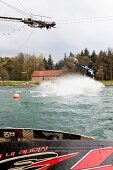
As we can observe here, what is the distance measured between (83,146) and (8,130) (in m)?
4.11

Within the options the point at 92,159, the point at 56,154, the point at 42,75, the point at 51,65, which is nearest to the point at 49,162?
the point at 56,154

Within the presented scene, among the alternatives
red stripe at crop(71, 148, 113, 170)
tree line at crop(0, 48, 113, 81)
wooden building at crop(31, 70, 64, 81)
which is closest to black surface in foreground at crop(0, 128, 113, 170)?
red stripe at crop(71, 148, 113, 170)

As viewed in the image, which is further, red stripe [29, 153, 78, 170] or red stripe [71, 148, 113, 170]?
red stripe [71, 148, 113, 170]

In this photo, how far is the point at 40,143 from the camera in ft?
36.6

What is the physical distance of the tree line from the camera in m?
133

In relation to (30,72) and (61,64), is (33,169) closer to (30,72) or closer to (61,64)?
(30,72)

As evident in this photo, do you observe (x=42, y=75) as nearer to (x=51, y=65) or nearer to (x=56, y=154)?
(x=51, y=65)

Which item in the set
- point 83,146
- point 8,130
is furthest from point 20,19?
point 83,146

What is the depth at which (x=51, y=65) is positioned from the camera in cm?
17412

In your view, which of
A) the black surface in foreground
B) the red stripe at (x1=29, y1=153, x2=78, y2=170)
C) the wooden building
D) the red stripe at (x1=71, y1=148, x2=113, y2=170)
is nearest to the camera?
the black surface in foreground

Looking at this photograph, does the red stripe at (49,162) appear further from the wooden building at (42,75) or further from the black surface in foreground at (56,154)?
the wooden building at (42,75)

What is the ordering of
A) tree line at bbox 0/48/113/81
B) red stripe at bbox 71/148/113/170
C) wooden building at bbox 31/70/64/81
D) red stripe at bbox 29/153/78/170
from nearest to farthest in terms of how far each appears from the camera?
red stripe at bbox 29/153/78/170 < red stripe at bbox 71/148/113/170 < tree line at bbox 0/48/113/81 < wooden building at bbox 31/70/64/81

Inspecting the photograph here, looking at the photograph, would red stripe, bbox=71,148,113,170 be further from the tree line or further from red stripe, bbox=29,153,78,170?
the tree line

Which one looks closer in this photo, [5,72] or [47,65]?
[5,72]
